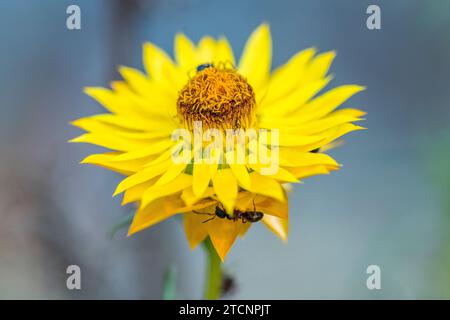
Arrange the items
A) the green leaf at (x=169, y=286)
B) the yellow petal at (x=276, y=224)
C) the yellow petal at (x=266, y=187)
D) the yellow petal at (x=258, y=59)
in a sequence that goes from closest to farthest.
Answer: the yellow petal at (x=266, y=187) → the yellow petal at (x=276, y=224) → the green leaf at (x=169, y=286) → the yellow petal at (x=258, y=59)

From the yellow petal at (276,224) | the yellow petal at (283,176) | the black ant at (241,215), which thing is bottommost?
the yellow petal at (276,224)

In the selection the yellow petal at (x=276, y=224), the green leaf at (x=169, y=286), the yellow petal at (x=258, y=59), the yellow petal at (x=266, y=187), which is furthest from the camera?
the yellow petal at (x=258, y=59)

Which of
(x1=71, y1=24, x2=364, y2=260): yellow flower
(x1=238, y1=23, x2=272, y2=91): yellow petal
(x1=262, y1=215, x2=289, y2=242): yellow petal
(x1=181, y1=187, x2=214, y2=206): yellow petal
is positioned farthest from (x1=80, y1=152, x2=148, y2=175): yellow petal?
(x1=238, y1=23, x2=272, y2=91): yellow petal

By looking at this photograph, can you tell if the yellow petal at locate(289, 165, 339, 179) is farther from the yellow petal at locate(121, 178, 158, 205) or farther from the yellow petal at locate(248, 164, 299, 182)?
the yellow petal at locate(121, 178, 158, 205)

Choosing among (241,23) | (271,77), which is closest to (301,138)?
(271,77)

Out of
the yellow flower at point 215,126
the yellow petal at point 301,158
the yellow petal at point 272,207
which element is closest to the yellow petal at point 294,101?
the yellow flower at point 215,126

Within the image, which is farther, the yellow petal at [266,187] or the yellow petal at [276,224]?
the yellow petal at [276,224]

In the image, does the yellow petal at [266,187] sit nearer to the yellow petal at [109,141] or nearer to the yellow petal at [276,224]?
the yellow petal at [276,224]
